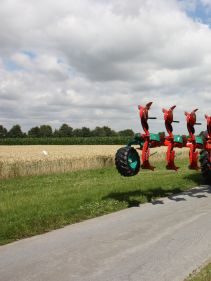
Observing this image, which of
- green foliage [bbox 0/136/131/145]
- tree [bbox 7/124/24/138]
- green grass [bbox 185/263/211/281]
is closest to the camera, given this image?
green grass [bbox 185/263/211/281]

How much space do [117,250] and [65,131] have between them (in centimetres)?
10556

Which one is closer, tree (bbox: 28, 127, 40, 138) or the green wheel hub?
the green wheel hub

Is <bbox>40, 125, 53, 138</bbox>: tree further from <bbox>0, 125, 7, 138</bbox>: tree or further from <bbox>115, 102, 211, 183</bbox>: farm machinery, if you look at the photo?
<bbox>115, 102, 211, 183</bbox>: farm machinery

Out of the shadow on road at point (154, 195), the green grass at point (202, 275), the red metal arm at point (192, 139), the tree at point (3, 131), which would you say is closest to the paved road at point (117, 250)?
the green grass at point (202, 275)

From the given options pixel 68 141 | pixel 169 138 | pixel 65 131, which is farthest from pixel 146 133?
pixel 65 131

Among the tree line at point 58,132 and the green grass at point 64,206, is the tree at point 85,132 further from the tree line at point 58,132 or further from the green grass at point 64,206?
the green grass at point 64,206

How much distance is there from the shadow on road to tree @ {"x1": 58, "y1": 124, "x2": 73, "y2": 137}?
95.2 metres

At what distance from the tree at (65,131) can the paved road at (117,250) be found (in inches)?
3924

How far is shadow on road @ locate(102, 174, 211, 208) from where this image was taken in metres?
10.8

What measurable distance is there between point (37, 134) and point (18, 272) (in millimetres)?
110301

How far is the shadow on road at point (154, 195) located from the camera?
10.8 m

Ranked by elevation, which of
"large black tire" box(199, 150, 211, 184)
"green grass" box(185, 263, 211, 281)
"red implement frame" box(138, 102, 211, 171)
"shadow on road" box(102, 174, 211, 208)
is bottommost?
"green grass" box(185, 263, 211, 281)

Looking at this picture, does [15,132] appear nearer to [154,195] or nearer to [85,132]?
[85,132]

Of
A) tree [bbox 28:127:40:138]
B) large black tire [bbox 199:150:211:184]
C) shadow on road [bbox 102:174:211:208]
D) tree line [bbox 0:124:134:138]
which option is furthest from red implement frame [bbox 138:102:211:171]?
tree [bbox 28:127:40:138]
